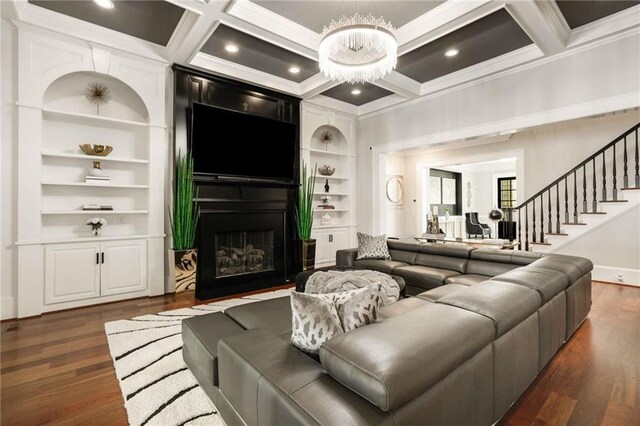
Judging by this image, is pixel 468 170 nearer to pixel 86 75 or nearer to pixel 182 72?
pixel 182 72

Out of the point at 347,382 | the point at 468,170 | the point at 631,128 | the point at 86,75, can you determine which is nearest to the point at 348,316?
the point at 347,382

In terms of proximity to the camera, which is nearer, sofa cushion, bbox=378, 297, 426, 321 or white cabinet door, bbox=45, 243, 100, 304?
sofa cushion, bbox=378, 297, 426, 321

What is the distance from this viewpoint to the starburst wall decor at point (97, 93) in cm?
395

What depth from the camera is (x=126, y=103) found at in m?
4.25

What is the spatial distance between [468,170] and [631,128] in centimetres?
659

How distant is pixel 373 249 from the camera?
4445 millimetres

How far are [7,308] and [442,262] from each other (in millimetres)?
5020

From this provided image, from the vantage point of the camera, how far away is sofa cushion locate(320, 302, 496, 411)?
1002 millimetres

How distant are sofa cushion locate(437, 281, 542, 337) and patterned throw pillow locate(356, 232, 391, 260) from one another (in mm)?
2432

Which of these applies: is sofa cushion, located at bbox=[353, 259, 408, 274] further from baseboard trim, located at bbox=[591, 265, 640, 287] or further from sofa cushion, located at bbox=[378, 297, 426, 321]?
baseboard trim, located at bbox=[591, 265, 640, 287]

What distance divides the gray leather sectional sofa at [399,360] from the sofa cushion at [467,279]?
2.82 feet

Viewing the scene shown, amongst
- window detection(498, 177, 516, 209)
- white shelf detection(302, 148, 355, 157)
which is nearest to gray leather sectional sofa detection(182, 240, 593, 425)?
white shelf detection(302, 148, 355, 157)

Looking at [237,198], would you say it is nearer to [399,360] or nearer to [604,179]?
[399,360]

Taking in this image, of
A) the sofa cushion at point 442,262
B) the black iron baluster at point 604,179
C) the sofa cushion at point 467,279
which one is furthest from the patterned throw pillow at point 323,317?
the black iron baluster at point 604,179
